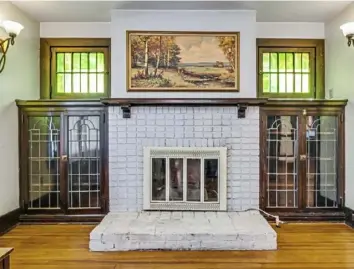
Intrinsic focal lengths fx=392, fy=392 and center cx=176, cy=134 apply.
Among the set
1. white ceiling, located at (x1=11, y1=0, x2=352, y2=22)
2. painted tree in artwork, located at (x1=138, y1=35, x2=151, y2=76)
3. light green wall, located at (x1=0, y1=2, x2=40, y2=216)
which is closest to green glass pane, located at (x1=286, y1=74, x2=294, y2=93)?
white ceiling, located at (x1=11, y1=0, x2=352, y2=22)

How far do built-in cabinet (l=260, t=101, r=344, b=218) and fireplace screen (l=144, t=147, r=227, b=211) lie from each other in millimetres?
575

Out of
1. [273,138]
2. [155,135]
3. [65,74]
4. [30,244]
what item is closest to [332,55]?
[273,138]

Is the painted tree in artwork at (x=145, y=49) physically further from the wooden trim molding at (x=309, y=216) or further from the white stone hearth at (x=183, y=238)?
the wooden trim molding at (x=309, y=216)

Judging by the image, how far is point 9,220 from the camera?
4.49 metres

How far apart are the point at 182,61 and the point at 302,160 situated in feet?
6.27

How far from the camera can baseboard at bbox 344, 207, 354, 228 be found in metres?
4.55

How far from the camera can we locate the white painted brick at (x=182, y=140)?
15.6ft

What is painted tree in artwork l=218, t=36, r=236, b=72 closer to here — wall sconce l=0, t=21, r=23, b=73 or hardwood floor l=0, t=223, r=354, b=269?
hardwood floor l=0, t=223, r=354, b=269

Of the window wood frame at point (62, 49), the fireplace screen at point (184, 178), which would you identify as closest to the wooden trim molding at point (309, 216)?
the fireplace screen at point (184, 178)

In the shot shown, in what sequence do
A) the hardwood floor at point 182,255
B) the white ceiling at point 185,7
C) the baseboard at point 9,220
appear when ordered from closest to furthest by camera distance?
the hardwood floor at point 182,255 → the baseboard at point 9,220 → the white ceiling at point 185,7

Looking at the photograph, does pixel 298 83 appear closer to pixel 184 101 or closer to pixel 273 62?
pixel 273 62

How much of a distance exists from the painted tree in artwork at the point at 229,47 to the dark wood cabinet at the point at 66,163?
1.66 m

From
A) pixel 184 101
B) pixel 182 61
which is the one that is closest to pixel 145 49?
pixel 182 61

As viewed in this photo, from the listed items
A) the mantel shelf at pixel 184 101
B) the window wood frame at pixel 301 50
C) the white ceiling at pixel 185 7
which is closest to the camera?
the white ceiling at pixel 185 7
